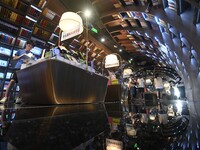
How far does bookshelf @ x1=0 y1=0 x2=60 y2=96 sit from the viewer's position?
147 inches

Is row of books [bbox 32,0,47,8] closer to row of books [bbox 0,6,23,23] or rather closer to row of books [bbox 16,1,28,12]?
row of books [bbox 16,1,28,12]

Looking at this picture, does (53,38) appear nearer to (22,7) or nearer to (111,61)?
(22,7)

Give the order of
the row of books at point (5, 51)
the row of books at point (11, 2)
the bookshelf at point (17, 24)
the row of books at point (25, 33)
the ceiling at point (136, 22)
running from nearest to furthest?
the row of books at point (11, 2)
the bookshelf at point (17, 24)
the row of books at point (5, 51)
the row of books at point (25, 33)
the ceiling at point (136, 22)

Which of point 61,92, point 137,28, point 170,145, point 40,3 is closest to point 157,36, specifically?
point 137,28

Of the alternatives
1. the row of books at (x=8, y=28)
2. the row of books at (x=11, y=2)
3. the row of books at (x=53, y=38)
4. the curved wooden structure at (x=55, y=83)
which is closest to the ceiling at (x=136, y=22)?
the row of books at (x=53, y=38)

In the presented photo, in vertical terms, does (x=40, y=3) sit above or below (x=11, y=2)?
above

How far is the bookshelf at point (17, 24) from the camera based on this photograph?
3.74m

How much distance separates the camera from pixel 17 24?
13.1 feet

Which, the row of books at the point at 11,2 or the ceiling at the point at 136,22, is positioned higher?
the ceiling at the point at 136,22

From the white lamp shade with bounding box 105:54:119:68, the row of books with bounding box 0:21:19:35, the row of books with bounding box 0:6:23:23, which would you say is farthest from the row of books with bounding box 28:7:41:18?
the white lamp shade with bounding box 105:54:119:68

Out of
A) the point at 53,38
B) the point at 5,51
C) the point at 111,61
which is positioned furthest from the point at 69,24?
the point at 53,38

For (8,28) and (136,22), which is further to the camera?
(136,22)

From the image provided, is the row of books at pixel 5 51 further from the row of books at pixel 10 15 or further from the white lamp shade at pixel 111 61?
the white lamp shade at pixel 111 61

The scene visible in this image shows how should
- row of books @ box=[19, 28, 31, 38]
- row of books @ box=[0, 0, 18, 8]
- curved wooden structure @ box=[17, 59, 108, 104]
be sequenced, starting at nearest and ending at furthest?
curved wooden structure @ box=[17, 59, 108, 104]
row of books @ box=[0, 0, 18, 8]
row of books @ box=[19, 28, 31, 38]
